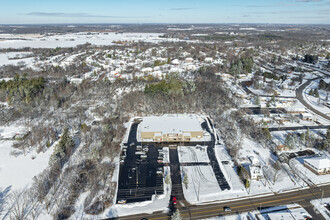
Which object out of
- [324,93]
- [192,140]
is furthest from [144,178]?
[324,93]

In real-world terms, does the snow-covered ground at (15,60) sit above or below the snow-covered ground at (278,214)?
above

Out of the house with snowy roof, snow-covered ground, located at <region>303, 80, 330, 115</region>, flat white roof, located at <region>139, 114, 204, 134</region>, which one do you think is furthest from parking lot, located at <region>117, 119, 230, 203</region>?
snow-covered ground, located at <region>303, 80, 330, 115</region>

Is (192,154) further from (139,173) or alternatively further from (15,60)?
(15,60)

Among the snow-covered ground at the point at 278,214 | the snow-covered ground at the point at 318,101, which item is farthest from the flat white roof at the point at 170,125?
the snow-covered ground at the point at 318,101

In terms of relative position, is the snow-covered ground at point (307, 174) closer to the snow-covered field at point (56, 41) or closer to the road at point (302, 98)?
the road at point (302, 98)

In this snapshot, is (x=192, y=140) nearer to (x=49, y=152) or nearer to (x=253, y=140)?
(x=253, y=140)

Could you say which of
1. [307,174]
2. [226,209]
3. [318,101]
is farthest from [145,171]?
[318,101]
